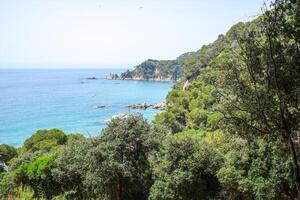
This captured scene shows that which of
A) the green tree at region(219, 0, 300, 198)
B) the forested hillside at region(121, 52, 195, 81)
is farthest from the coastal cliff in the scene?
the green tree at region(219, 0, 300, 198)

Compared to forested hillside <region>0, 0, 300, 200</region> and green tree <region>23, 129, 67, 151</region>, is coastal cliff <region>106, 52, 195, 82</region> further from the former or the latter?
forested hillside <region>0, 0, 300, 200</region>

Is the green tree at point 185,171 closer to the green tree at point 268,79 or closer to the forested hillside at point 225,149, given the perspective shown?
the forested hillside at point 225,149

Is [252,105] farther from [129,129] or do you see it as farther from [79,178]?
[79,178]

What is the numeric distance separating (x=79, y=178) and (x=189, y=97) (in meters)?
42.2

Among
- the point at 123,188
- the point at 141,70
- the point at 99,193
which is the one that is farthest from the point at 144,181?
the point at 141,70

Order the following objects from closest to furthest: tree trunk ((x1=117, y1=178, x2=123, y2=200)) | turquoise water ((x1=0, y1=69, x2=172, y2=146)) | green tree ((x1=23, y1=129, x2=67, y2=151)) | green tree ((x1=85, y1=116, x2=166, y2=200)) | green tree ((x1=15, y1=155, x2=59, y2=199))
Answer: green tree ((x1=85, y1=116, x2=166, y2=200)) < tree trunk ((x1=117, y1=178, x2=123, y2=200)) < green tree ((x1=15, y1=155, x2=59, y2=199)) < green tree ((x1=23, y1=129, x2=67, y2=151)) < turquoise water ((x1=0, y1=69, x2=172, y2=146))

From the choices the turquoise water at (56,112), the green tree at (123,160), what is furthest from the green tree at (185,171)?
the turquoise water at (56,112)

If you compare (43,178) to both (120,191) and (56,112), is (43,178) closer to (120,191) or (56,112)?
(120,191)

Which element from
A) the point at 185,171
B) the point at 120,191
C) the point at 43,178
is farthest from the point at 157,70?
the point at 185,171

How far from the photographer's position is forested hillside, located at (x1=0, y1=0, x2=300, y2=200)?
22.5 ft

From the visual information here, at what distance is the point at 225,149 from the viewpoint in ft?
56.5

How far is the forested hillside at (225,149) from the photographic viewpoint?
22.5ft

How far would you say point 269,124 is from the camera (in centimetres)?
748

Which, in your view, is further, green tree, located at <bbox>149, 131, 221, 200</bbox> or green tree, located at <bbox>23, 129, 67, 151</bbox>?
green tree, located at <bbox>23, 129, 67, 151</bbox>
